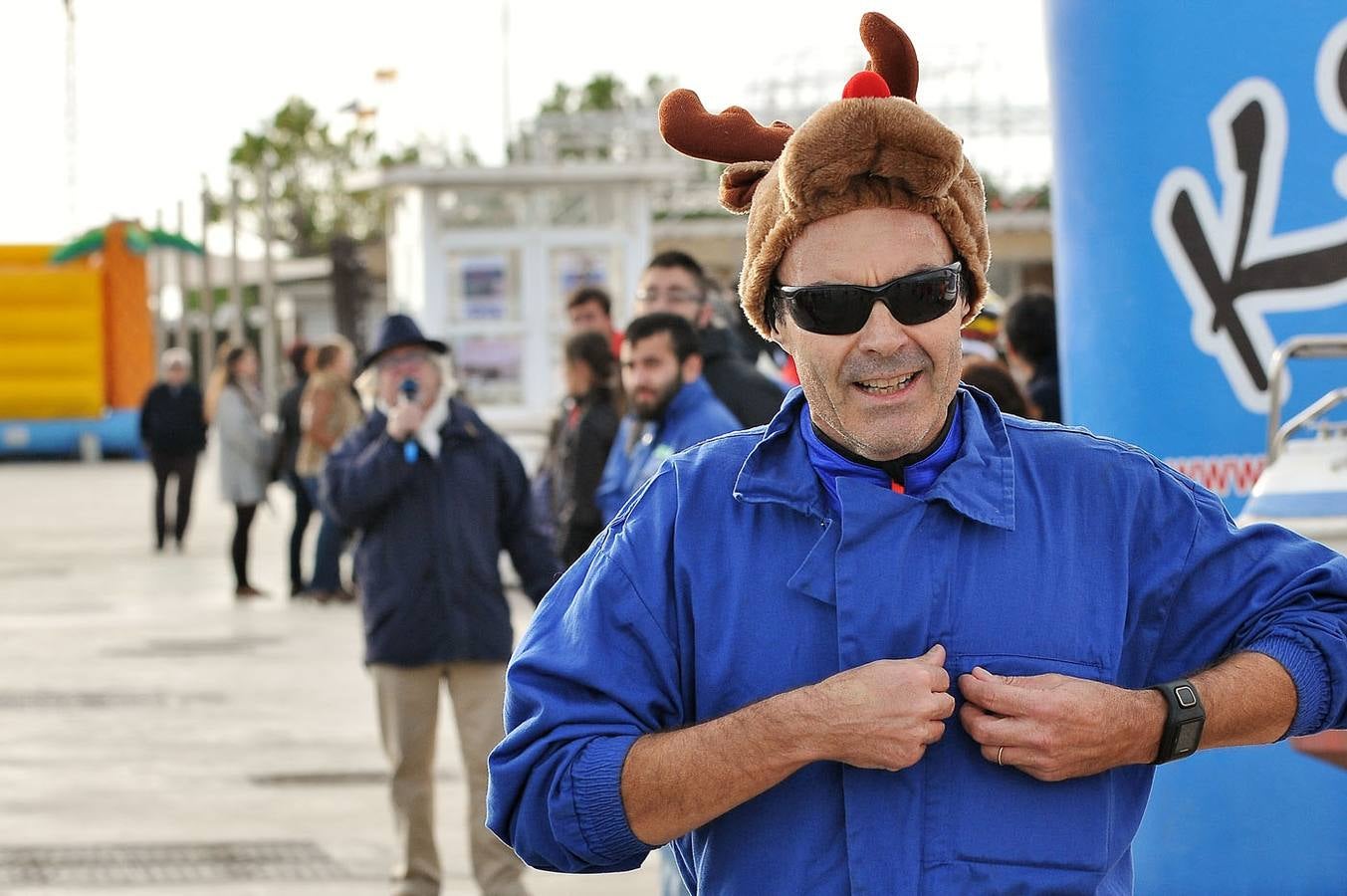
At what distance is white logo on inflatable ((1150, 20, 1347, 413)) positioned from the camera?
5211 mm

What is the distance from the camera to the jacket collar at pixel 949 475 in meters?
2.26

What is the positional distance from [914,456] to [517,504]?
4408 mm

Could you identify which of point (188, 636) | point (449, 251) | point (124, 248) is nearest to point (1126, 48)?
point (188, 636)

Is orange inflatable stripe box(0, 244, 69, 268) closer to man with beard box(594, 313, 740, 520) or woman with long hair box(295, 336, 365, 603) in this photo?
woman with long hair box(295, 336, 365, 603)

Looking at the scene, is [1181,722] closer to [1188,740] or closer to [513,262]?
[1188,740]

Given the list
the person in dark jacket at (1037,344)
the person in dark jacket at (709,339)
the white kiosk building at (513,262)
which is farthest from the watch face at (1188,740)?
the white kiosk building at (513,262)

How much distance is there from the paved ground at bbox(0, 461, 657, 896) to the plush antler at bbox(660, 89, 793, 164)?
449 cm

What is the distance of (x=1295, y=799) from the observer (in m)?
5.25

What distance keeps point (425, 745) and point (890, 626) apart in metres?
4.45

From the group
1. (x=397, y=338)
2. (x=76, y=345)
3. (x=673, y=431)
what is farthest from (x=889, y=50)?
(x=76, y=345)

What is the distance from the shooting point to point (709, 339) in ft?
21.9

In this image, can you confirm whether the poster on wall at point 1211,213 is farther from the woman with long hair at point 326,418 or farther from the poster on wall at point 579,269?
the poster on wall at point 579,269

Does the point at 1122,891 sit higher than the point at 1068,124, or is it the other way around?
the point at 1068,124

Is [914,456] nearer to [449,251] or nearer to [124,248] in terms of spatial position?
[449,251]
